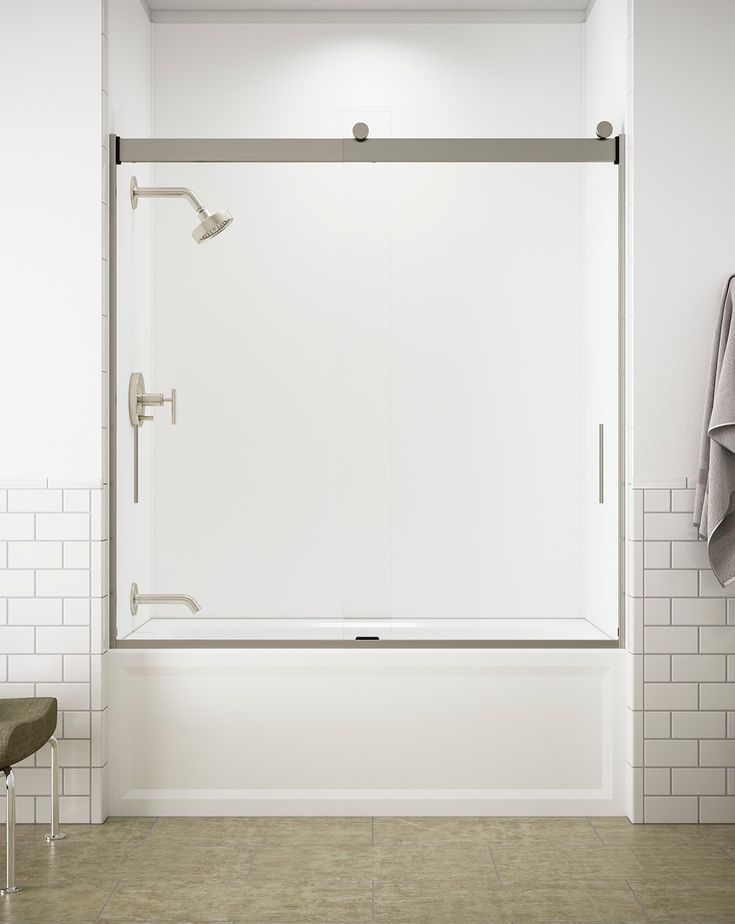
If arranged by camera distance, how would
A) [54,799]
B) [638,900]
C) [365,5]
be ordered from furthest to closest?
[365,5], [54,799], [638,900]

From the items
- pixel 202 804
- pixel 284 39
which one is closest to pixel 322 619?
pixel 202 804

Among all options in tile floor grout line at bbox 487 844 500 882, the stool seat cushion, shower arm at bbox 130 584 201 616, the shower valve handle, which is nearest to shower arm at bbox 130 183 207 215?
the shower valve handle

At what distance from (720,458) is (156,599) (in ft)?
6.00

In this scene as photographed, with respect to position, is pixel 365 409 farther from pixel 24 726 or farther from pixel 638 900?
pixel 638 900

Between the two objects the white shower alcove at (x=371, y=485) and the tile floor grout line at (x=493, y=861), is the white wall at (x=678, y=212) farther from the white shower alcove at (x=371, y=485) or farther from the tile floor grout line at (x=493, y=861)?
the tile floor grout line at (x=493, y=861)

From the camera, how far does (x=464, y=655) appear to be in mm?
2848

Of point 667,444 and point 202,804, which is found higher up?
point 667,444

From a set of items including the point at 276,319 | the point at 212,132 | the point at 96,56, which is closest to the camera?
the point at 96,56

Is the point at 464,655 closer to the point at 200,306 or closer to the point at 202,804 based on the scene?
the point at 202,804

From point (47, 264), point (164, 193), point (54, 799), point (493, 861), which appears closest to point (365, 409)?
point (164, 193)

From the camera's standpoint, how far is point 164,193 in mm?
2951

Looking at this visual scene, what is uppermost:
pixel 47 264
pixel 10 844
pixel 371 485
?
pixel 47 264

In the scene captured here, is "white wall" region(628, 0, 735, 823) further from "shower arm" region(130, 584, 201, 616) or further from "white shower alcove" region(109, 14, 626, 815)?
"shower arm" region(130, 584, 201, 616)

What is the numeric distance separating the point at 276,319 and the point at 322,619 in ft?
3.28
